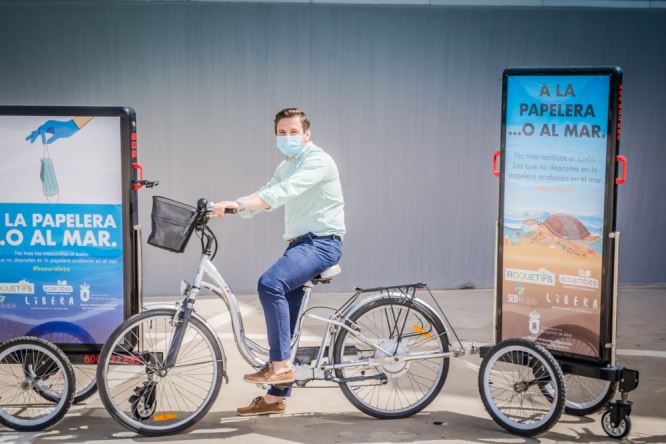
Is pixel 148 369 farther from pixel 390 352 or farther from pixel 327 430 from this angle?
pixel 390 352

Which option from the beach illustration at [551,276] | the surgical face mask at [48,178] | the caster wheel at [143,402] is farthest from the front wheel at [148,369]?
the beach illustration at [551,276]

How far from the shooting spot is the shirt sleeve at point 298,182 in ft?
15.9

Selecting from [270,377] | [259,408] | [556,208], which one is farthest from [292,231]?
[556,208]

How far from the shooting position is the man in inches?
192

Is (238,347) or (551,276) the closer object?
(238,347)

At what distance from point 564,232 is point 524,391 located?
0.96 metres

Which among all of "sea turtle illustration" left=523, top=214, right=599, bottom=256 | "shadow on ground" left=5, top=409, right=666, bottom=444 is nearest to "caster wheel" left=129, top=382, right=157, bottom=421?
"shadow on ground" left=5, top=409, right=666, bottom=444

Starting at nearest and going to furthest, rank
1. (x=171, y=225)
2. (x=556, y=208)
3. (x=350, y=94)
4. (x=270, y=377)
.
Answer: (x=171, y=225) → (x=270, y=377) → (x=556, y=208) → (x=350, y=94)

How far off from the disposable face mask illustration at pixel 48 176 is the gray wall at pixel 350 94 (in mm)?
2958

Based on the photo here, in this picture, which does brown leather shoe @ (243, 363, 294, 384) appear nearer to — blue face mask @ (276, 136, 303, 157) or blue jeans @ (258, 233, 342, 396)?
blue jeans @ (258, 233, 342, 396)

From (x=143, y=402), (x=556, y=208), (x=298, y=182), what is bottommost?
(x=143, y=402)

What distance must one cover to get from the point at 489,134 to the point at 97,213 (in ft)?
14.6

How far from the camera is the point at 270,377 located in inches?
195

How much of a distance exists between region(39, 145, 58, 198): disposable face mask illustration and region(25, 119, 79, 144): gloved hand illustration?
0.27ft
